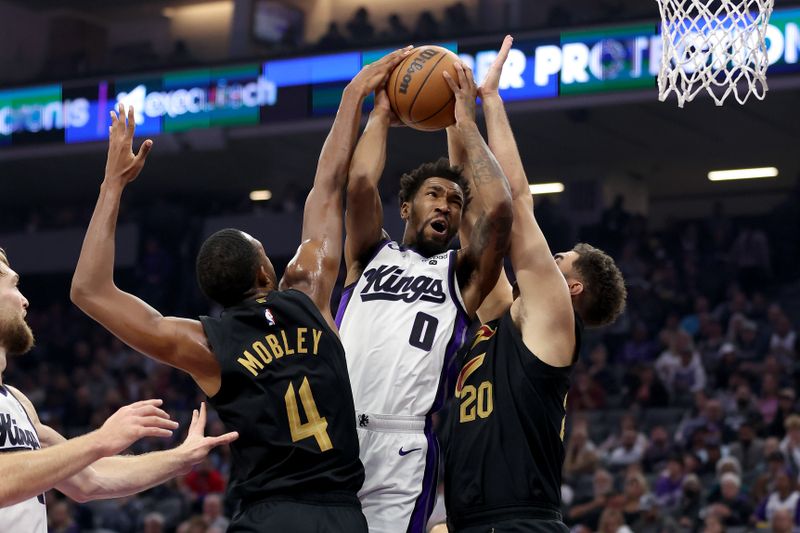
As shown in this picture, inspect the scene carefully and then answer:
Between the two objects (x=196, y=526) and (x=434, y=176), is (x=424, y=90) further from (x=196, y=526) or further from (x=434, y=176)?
(x=196, y=526)

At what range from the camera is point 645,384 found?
1293 cm

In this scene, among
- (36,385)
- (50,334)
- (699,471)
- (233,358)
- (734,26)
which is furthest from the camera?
(50,334)

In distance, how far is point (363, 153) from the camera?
4848 millimetres

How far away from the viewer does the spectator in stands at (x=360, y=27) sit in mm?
15922

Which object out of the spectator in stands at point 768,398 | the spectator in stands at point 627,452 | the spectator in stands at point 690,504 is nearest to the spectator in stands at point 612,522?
the spectator in stands at point 690,504

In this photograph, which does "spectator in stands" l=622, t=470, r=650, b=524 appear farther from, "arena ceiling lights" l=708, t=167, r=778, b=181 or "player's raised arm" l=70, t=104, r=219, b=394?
"arena ceiling lights" l=708, t=167, r=778, b=181

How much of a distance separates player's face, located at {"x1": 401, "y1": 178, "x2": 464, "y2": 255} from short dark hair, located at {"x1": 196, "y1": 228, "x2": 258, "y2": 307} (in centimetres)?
92

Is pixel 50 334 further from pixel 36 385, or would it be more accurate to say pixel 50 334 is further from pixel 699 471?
pixel 699 471

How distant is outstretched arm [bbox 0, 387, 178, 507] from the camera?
3439mm

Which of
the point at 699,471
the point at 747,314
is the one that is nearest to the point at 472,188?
the point at 699,471

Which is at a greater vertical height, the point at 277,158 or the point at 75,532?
the point at 277,158

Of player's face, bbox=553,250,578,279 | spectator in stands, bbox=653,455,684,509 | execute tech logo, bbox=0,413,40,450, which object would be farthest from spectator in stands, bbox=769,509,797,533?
execute tech logo, bbox=0,413,40,450

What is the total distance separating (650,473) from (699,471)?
72 centimetres

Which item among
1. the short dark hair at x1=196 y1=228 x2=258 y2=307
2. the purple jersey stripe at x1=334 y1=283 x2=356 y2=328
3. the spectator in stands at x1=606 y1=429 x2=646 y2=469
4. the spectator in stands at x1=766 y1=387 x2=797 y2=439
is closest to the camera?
the short dark hair at x1=196 y1=228 x2=258 y2=307
